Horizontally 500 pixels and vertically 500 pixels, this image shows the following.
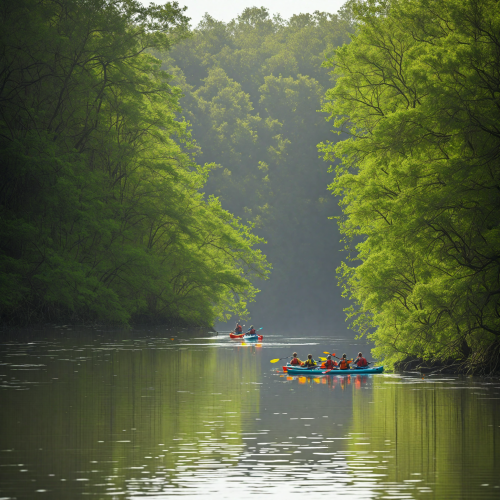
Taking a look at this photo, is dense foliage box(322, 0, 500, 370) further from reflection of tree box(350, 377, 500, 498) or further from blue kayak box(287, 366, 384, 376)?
reflection of tree box(350, 377, 500, 498)

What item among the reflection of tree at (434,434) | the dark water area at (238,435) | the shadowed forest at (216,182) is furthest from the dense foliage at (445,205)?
the reflection of tree at (434,434)

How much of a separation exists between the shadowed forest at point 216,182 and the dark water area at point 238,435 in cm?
372

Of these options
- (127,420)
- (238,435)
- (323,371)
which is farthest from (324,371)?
(238,435)

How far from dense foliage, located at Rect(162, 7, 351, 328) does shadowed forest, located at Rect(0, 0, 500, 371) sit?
0.85 meters

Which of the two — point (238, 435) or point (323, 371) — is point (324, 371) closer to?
point (323, 371)

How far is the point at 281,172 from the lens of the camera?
4572 inches

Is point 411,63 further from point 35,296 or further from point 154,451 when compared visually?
point 35,296

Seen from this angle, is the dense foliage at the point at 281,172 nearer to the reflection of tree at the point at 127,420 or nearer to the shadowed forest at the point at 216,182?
the shadowed forest at the point at 216,182

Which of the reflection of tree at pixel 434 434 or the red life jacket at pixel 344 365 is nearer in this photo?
the reflection of tree at pixel 434 434

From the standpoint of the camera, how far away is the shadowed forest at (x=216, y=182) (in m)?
26.5

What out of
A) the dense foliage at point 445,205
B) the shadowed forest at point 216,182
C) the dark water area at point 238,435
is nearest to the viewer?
the dark water area at point 238,435

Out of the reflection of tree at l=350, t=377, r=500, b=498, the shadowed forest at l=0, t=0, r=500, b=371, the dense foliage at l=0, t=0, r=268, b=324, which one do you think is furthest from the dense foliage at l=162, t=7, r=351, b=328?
the reflection of tree at l=350, t=377, r=500, b=498

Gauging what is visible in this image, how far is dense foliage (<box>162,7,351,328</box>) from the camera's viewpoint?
114 m

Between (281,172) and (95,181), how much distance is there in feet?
210
